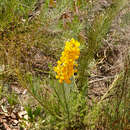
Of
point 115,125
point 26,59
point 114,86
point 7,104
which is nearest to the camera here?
point 115,125

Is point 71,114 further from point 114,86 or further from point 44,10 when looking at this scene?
point 44,10

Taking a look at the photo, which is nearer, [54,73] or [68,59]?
[68,59]

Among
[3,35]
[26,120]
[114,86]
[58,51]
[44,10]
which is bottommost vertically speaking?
[26,120]

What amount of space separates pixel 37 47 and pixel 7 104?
0.67 m

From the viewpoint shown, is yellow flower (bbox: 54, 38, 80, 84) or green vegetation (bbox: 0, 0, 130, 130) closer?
yellow flower (bbox: 54, 38, 80, 84)

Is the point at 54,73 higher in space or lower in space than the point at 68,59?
lower

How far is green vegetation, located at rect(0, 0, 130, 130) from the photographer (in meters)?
1.26

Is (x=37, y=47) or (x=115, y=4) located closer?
(x=115, y=4)

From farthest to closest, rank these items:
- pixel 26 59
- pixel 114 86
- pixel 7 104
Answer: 1. pixel 26 59
2. pixel 7 104
3. pixel 114 86

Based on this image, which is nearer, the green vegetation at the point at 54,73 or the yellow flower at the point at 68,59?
the yellow flower at the point at 68,59

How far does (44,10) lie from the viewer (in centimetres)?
215

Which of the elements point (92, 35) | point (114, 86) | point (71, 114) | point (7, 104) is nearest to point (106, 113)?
point (71, 114)

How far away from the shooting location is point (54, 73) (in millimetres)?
1753

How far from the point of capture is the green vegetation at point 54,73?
1256 mm
